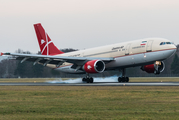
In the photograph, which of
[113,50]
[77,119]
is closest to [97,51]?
[113,50]

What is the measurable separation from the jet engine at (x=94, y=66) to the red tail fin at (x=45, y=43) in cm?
1303

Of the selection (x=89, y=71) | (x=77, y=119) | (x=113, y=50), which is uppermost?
(x=113, y=50)

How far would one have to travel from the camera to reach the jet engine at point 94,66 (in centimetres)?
4003

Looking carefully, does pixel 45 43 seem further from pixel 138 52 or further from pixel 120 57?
pixel 138 52

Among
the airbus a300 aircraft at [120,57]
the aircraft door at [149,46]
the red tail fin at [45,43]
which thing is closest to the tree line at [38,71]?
the red tail fin at [45,43]

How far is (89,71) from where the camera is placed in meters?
40.5

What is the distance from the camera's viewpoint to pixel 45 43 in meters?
52.9

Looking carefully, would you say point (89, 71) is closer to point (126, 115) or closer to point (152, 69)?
point (152, 69)

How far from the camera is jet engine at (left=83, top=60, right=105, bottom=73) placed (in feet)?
131

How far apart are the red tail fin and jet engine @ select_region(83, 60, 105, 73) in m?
13.0

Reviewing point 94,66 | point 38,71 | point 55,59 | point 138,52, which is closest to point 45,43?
point 55,59

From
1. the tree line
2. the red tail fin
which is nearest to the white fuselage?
the red tail fin

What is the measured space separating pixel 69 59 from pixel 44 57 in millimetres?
3412

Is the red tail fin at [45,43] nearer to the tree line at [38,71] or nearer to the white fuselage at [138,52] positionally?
the white fuselage at [138,52]
